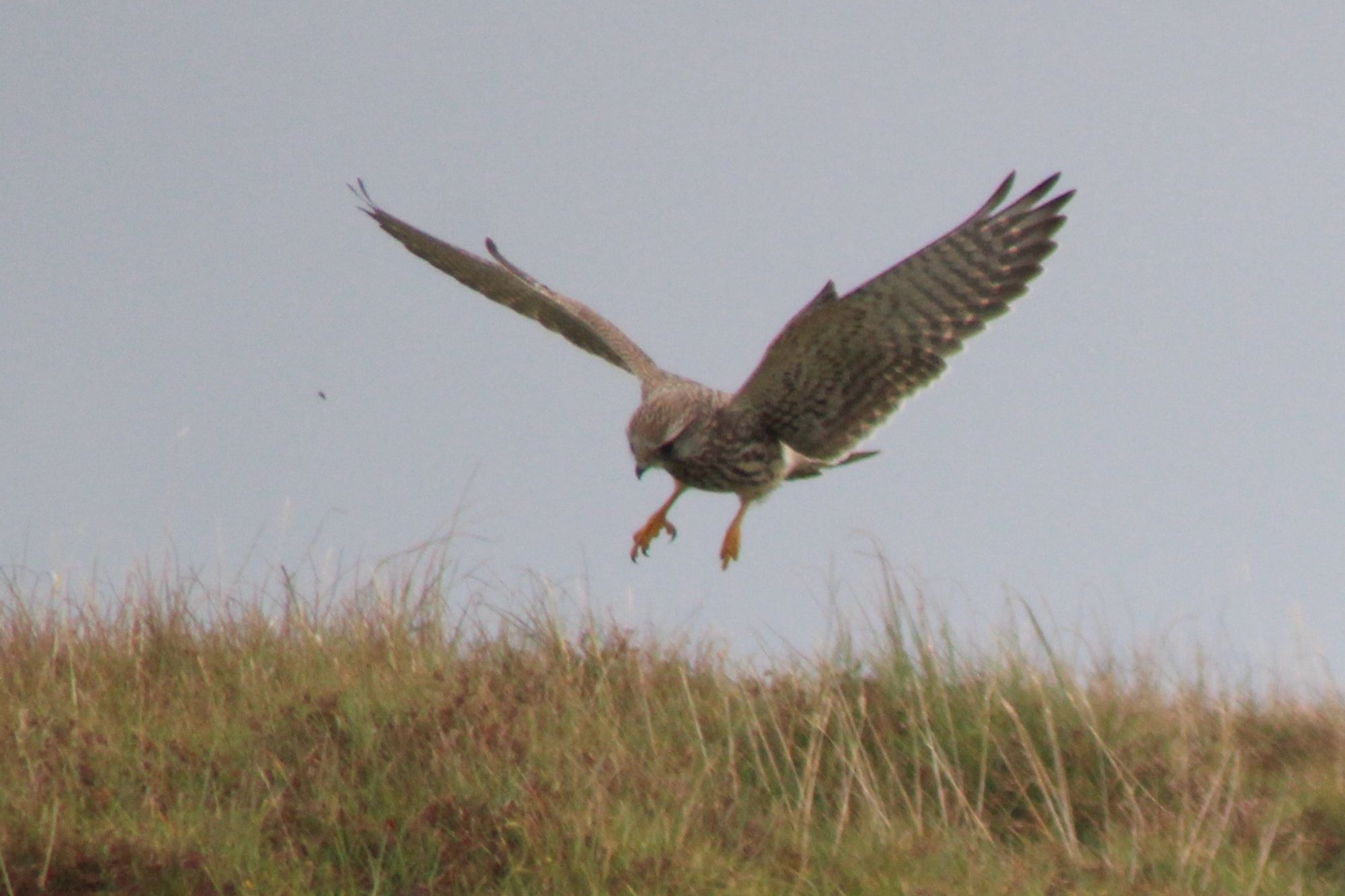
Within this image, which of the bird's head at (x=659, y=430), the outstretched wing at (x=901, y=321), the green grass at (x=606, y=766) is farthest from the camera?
the bird's head at (x=659, y=430)

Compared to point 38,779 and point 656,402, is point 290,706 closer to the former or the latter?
point 38,779

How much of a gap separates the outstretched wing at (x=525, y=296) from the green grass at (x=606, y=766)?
2327 millimetres

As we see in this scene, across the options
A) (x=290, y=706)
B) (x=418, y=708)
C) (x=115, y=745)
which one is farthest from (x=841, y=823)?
(x=115, y=745)

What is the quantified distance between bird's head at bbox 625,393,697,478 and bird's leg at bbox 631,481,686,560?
36cm

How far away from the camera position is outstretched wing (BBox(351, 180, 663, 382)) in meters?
8.62

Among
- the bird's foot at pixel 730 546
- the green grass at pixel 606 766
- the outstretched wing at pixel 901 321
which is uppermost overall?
the outstretched wing at pixel 901 321

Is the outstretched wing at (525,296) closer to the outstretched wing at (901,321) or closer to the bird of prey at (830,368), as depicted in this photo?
the bird of prey at (830,368)

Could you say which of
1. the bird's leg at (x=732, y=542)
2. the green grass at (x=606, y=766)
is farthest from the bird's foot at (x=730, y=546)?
the green grass at (x=606, y=766)

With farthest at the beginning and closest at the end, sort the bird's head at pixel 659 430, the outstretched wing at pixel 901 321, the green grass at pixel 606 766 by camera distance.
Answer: the bird's head at pixel 659 430 < the outstretched wing at pixel 901 321 < the green grass at pixel 606 766

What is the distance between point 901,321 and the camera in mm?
7355

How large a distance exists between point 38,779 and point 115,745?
0.45 metres

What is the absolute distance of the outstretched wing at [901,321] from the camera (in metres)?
7.13

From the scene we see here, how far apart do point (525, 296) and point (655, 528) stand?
6.20 ft

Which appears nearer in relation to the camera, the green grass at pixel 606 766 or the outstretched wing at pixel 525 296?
the green grass at pixel 606 766
